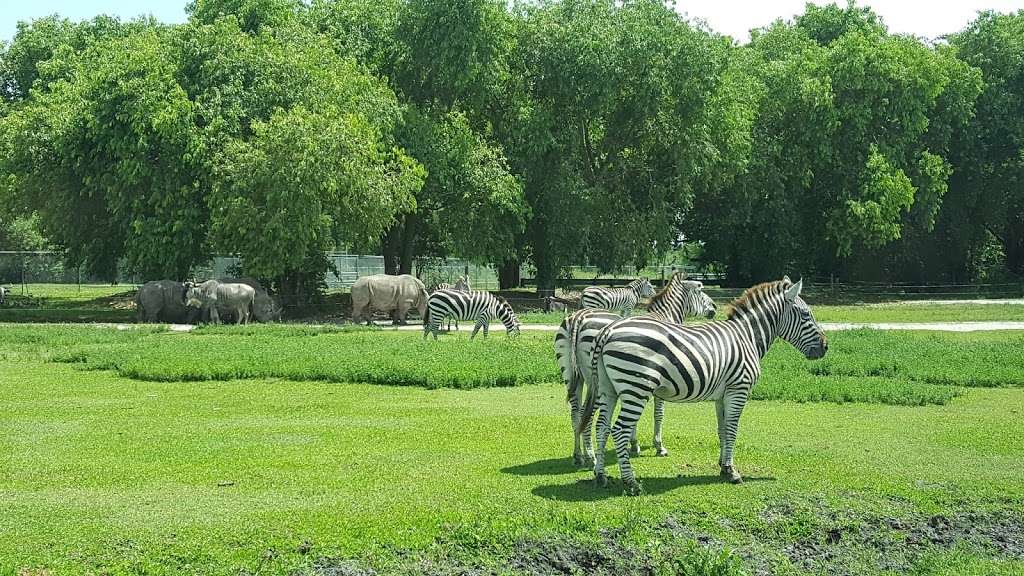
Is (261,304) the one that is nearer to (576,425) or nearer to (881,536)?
(576,425)

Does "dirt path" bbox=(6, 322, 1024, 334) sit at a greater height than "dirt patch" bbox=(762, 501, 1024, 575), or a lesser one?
greater

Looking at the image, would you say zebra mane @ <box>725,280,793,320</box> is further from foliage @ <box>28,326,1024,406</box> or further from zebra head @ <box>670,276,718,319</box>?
zebra head @ <box>670,276,718,319</box>

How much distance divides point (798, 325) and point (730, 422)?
1.96 meters

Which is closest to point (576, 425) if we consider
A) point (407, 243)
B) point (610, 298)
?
point (610, 298)

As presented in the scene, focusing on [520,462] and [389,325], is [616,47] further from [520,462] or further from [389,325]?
[520,462]

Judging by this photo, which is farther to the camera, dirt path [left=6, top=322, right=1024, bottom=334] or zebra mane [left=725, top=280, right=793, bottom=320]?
dirt path [left=6, top=322, right=1024, bottom=334]

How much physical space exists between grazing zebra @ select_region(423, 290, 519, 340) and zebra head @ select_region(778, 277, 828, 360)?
51.9 feet

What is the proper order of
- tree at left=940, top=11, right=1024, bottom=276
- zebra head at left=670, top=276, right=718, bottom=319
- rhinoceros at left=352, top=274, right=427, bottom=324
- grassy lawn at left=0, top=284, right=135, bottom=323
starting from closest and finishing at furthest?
zebra head at left=670, top=276, right=718, bottom=319 → rhinoceros at left=352, top=274, right=427, bottom=324 → grassy lawn at left=0, top=284, right=135, bottom=323 → tree at left=940, top=11, right=1024, bottom=276

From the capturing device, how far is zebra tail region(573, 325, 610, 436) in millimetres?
10930

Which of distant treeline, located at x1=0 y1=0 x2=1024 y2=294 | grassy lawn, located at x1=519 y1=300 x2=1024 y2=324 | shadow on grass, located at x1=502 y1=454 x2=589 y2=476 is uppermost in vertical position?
distant treeline, located at x1=0 y1=0 x2=1024 y2=294

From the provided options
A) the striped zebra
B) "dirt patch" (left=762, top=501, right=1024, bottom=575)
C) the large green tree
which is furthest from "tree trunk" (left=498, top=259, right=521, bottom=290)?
"dirt patch" (left=762, top=501, right=1024, bottom=575)

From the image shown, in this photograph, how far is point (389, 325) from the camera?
35.8 meters

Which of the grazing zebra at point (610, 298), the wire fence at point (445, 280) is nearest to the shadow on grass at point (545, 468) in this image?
the grazing zebra at point (610, 298)

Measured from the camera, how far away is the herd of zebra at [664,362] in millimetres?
10625
